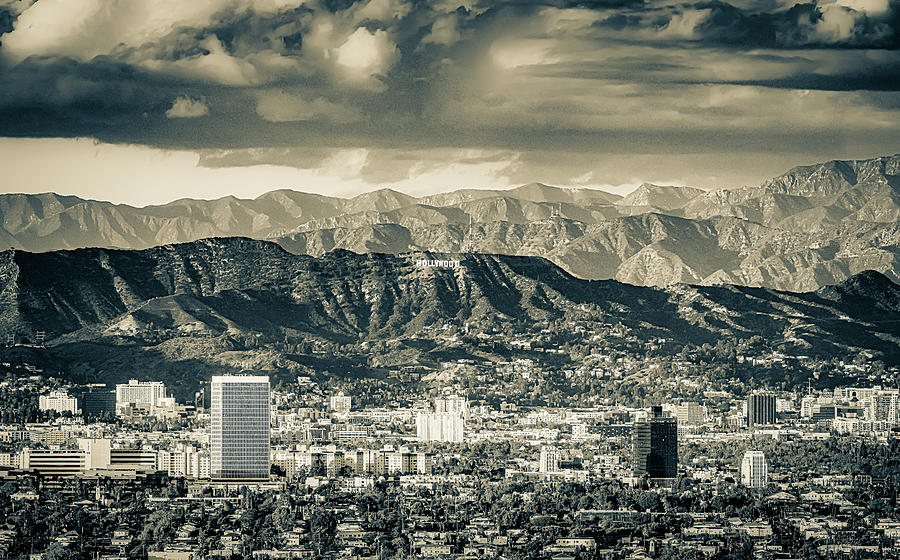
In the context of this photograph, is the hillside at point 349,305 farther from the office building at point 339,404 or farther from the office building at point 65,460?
the office building at point 65,460

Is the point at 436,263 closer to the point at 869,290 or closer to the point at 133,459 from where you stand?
the point at 869,290

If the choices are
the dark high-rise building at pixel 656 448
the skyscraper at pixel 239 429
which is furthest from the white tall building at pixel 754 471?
the skyscraper at pixel 239 429

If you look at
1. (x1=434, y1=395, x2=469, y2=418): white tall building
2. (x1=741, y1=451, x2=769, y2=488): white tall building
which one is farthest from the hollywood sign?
(x1=741, y1=451, x2=769, y2=488): white tall building

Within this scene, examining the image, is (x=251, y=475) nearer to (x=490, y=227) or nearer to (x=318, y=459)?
(x=318, y=459)

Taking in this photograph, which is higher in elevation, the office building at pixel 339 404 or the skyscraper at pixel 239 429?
the office building at pixel 339 404

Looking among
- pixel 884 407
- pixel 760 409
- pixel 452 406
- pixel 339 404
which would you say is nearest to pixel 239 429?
pixel 452 406

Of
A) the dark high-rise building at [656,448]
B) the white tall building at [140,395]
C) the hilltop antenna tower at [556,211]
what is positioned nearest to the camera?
the dark high-rise building at [656,448]
